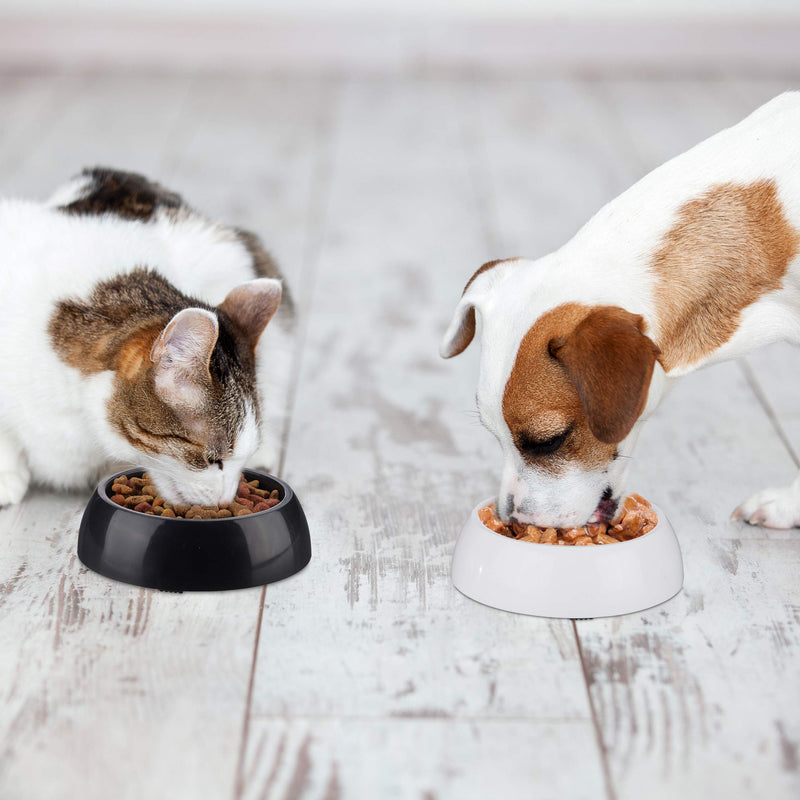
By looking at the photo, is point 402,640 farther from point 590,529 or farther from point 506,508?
point 590,529

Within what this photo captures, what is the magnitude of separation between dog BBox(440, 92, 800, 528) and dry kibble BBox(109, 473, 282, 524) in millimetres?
461

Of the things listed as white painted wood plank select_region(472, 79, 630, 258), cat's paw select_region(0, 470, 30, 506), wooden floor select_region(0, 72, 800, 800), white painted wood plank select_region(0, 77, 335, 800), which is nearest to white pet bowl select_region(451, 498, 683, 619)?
wooden floor select_region(0, 72, 800, 800)

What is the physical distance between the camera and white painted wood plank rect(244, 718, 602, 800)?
1.58m

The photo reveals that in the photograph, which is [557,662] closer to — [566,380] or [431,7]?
[566,380]

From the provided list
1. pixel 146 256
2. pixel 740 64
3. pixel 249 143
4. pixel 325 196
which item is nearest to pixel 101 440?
pixel 146 256

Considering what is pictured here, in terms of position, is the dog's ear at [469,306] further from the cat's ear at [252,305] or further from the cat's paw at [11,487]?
the cat's paw at [11,487]

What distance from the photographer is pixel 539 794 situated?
158 centimetres

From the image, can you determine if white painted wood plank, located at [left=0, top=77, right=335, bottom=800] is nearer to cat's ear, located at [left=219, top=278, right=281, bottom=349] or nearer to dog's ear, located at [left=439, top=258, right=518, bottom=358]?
cat's ear, located at [left=219, top=278, right=281, bottom=349]

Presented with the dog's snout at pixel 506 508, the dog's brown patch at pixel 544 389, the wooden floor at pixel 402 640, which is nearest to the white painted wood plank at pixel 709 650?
the wooden floor at pixel 402 640

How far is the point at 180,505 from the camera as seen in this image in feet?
7.05

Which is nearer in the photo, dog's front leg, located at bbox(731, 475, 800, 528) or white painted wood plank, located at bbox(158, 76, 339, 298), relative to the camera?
dog's front leg, located at bbox(731, 475, 800, 528)

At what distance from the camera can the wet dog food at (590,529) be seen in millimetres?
2080

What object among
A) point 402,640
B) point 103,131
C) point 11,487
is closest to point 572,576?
point 402,640

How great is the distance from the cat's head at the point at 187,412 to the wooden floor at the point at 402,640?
223 mm
